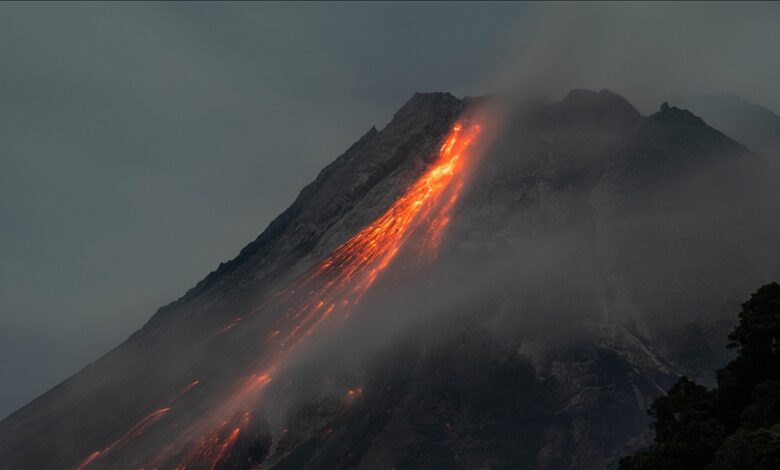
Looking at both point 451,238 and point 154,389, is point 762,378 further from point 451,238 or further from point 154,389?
point 154,389

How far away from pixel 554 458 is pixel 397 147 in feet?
361

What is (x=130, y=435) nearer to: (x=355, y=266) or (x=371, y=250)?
(x=355, y=266)

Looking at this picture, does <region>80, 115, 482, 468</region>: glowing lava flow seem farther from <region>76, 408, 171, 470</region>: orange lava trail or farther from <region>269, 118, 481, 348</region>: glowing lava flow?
<region>76, 408, 171, 470</region>: orange lava trail

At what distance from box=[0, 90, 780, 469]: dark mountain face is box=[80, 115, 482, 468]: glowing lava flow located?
19.5 inches

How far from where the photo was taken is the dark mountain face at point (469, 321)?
112 meters

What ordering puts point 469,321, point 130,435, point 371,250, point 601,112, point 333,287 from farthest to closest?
point 601,112 → point 371,250 → point 333,287 → point 130,435 → point 469,321

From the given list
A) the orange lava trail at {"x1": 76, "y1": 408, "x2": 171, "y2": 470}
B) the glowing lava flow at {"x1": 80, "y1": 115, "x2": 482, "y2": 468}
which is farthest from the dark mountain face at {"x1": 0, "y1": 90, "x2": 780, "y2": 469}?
the glowing lava flow at {"x1": 80, "y1": 115, "x2": 482, "y2": 468}

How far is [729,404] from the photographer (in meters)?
49.7

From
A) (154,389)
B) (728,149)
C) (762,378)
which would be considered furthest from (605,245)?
(762,378)

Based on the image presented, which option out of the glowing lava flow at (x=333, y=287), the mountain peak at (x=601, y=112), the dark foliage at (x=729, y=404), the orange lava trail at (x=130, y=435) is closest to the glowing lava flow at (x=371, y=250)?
the glowing lava flow at (x=333, y=287)

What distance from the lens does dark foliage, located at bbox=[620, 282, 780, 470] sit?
45000 millimetres

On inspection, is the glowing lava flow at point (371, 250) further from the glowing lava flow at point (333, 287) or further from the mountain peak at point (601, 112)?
the mountain peak at point (601, 112)

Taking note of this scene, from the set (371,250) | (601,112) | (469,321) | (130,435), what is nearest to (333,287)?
(371,250)

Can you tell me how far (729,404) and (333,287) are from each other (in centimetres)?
11204
